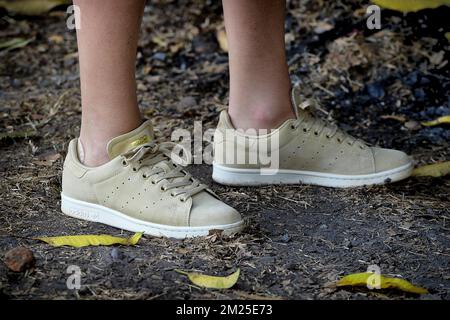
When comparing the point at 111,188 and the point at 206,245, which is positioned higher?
the point at 111,188

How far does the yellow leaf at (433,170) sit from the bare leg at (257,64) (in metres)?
0.43

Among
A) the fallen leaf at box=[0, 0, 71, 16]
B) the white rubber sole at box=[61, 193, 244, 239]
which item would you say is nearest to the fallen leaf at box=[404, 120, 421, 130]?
the white rubber sole at box=[61, 193, 244, 239]

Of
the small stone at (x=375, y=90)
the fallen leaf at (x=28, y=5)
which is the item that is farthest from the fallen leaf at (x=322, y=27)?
the fallen leaf at (x=28, y=5)

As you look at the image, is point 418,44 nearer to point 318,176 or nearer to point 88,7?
point 318,176

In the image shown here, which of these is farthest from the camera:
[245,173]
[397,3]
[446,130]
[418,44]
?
[418,44]

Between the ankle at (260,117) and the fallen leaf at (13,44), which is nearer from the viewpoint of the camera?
the ankle at (260,117)

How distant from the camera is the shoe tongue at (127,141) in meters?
1.65

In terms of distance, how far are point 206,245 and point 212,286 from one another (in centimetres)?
19

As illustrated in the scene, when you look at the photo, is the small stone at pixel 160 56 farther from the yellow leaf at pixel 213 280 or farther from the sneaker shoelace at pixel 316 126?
the yellow leaf at pixel 213 280

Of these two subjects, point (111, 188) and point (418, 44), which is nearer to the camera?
point (111, 188)

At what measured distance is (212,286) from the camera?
4.66 ft

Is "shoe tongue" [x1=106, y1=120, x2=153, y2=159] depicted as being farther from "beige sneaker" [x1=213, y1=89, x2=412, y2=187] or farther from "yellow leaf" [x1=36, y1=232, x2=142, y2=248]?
"beige sneaker" [x1=213, y1=89, x2=412, y2=187]
